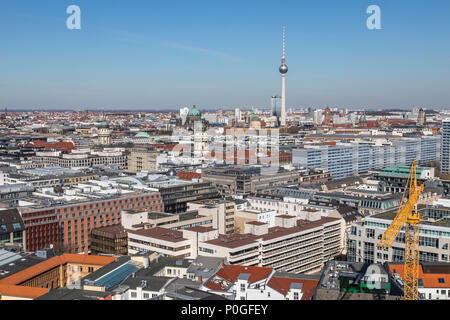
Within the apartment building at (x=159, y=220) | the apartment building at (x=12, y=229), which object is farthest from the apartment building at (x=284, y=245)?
the apartment building at (x=12, y=229)

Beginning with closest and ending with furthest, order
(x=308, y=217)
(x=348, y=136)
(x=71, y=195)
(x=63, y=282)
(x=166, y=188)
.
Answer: (x=63, y=282), (x=308, y=217), (x=71, y=195), (x=166, y=188), (x=348, y=136)

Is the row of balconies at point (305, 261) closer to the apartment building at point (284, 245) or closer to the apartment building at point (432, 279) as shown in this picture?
the apartment building at point (284, 245)

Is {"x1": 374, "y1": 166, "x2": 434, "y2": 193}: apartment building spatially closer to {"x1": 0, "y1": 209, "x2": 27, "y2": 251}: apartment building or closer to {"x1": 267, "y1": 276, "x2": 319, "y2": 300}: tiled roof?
{"x1": 267, "y1": 276, "x2": 319, "y2": 300}: tiled roof

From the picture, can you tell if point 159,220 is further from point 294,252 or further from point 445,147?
point 445,147

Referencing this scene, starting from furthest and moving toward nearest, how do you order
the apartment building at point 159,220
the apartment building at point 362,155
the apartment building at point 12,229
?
the apartment building at point 362,155
the apartment building at point 159,220
the apartment building at point 12,229
